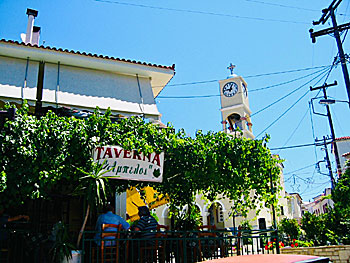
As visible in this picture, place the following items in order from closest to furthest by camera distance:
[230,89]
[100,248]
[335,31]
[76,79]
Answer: [100,248], [76,79], [335,31], [230,89]

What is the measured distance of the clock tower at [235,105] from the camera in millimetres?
29312

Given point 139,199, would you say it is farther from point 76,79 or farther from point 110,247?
point 110,247

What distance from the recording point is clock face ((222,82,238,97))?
30.0 metres

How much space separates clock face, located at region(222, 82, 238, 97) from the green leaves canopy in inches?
841

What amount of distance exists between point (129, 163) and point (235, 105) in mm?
23245

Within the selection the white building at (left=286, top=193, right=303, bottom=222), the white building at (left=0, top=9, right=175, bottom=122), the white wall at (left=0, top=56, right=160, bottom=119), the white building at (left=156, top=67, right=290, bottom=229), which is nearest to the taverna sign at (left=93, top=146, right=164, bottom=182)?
the white building at (left=0, top=9, right=175, bottom=122)

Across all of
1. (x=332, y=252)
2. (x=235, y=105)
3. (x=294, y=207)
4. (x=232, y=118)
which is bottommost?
(x=332, y=252)

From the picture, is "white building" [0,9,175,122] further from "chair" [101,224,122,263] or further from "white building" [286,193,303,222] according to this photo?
"white building" [286,193,303,222]

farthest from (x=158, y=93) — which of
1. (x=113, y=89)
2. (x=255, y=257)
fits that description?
(x=255, y=257)

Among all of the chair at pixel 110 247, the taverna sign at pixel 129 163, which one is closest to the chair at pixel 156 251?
the chair at pixel 110 247

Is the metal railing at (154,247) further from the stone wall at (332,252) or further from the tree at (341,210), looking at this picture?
the tree at (341,210)

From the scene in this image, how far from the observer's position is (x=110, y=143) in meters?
7.17

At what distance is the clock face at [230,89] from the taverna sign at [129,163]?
23281 millimetres

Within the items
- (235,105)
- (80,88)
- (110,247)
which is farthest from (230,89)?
(110,247)
